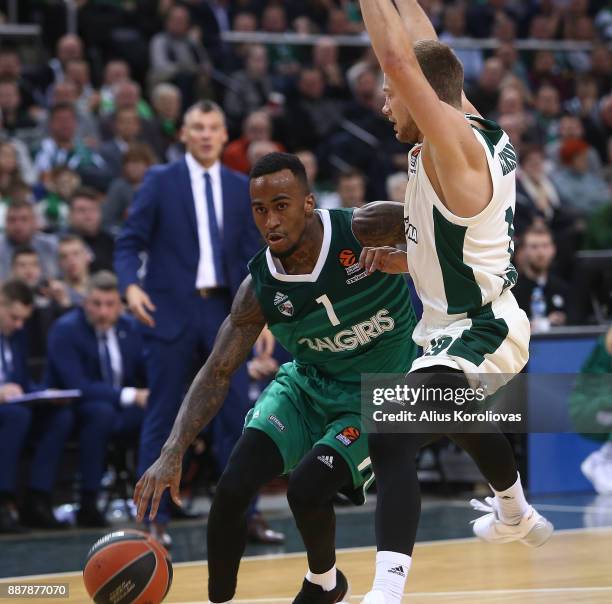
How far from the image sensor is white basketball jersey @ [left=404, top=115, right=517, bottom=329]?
4.77 m

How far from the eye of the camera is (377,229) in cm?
544

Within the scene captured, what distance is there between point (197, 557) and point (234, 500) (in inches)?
108

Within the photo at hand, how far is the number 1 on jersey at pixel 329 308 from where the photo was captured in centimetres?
548

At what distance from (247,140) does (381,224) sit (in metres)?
8.61

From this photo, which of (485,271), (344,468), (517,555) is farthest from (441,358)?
(517,555)

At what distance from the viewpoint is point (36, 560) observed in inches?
307

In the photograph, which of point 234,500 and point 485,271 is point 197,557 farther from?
point 485,271

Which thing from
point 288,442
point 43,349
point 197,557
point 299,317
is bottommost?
point 197,557

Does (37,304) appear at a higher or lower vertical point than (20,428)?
higher

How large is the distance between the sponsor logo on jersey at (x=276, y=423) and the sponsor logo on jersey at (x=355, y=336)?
330mm

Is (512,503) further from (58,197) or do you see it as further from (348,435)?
(58,197)

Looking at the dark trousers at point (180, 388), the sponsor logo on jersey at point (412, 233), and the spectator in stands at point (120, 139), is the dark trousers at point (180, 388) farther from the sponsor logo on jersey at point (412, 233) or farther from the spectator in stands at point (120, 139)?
the spectator in stands at point (120, 139)

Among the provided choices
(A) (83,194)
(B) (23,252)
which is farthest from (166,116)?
(B) (23,252)

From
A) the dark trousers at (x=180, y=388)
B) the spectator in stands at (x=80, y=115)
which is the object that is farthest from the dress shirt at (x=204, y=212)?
the spectator in stands at (x=80, y=115)
